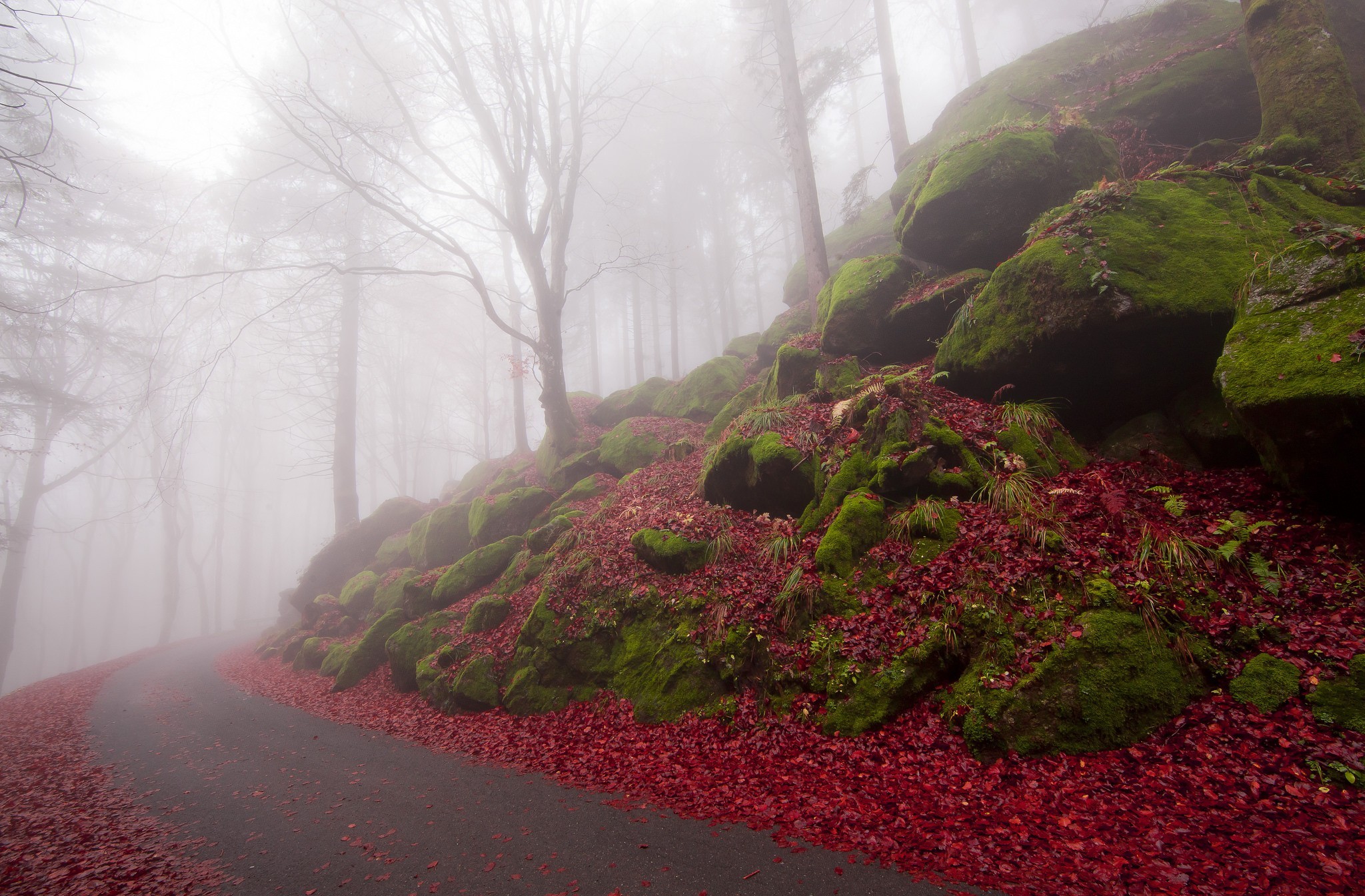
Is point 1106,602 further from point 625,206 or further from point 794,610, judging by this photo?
point 625,206

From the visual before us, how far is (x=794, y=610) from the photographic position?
5.71 metres

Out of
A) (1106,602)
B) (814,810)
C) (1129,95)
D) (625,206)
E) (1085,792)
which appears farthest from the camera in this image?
(625,206)

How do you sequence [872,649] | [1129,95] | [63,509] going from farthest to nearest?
1. [63,509]
2. [1129,95]
3. [872,649]

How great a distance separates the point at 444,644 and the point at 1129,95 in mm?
16290

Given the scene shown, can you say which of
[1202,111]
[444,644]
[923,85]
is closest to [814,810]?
[444,644]

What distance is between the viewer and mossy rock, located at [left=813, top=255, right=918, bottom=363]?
9.09 meters

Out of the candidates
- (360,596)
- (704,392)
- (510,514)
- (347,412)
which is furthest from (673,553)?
(347,412)

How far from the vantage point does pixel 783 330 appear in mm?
14133

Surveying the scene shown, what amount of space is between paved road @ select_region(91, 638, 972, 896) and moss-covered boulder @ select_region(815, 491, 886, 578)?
9.62ft

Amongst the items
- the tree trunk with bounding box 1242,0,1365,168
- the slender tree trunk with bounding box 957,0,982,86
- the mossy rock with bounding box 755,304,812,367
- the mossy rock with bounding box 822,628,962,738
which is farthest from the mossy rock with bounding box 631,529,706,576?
the slender tree trunk with bounding box 957,0,982,86

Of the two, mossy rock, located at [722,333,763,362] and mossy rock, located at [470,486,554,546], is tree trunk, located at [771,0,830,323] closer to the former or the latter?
mossy rock, located at [722,333,763,362]

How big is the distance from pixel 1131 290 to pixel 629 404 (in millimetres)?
12338

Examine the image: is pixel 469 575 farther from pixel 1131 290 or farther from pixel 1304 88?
pixel 1304 88

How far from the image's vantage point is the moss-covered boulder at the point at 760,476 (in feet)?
23.9
